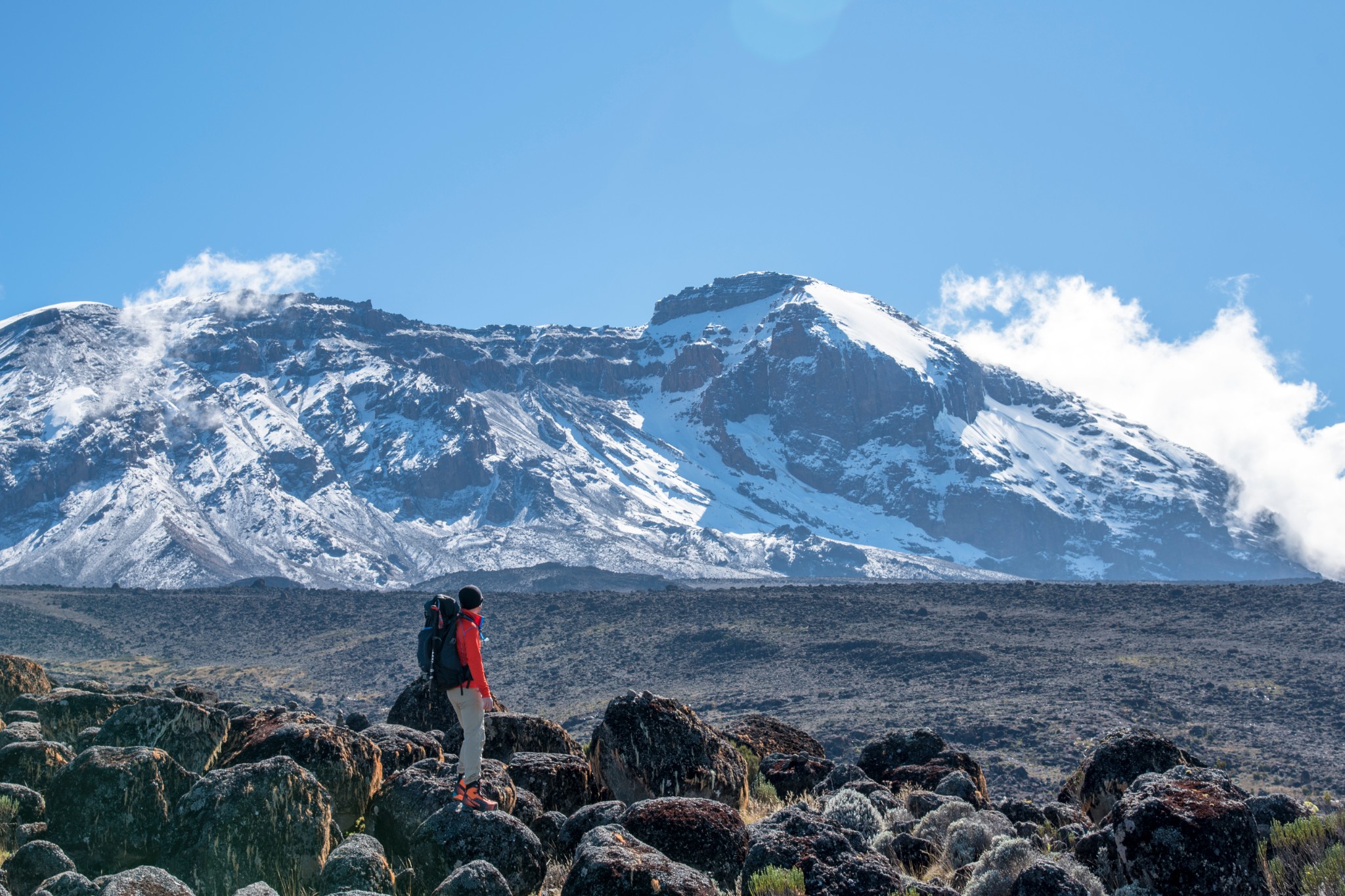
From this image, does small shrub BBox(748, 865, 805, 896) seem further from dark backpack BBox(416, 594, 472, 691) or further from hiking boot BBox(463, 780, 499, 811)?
dark backpack BBox(416, 594, 472, 691)

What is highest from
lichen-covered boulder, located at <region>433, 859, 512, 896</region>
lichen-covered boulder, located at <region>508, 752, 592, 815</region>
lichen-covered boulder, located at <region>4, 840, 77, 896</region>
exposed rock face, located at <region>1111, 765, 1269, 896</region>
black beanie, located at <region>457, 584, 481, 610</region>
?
black beanie, located at <region>457, 584, 481, 610</region>

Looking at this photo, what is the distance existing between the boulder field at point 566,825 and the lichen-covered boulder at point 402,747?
0.03m

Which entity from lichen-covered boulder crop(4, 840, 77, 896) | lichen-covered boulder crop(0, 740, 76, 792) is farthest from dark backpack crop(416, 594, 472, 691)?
A: lichen-covered boulder crop(0, 740, 76, 792)

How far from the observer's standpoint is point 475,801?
8.45 metres

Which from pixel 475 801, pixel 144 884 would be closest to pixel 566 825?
pixel 475 801

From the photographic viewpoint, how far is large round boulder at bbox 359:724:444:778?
10406 mm

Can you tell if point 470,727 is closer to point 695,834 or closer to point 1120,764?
point 695,834

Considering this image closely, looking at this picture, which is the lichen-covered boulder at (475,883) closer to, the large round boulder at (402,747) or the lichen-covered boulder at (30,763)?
the large round boulder at (402,747)

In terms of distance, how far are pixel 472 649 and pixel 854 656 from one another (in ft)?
183

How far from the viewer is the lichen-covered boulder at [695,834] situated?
26.4 ft

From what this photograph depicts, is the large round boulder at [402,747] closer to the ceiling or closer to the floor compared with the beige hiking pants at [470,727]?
closer to the floor

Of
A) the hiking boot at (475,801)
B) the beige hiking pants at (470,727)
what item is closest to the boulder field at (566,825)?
the hiking boot at (475,801)

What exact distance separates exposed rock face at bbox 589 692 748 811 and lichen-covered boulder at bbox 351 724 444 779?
5.71ft

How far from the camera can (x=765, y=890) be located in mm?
6930
